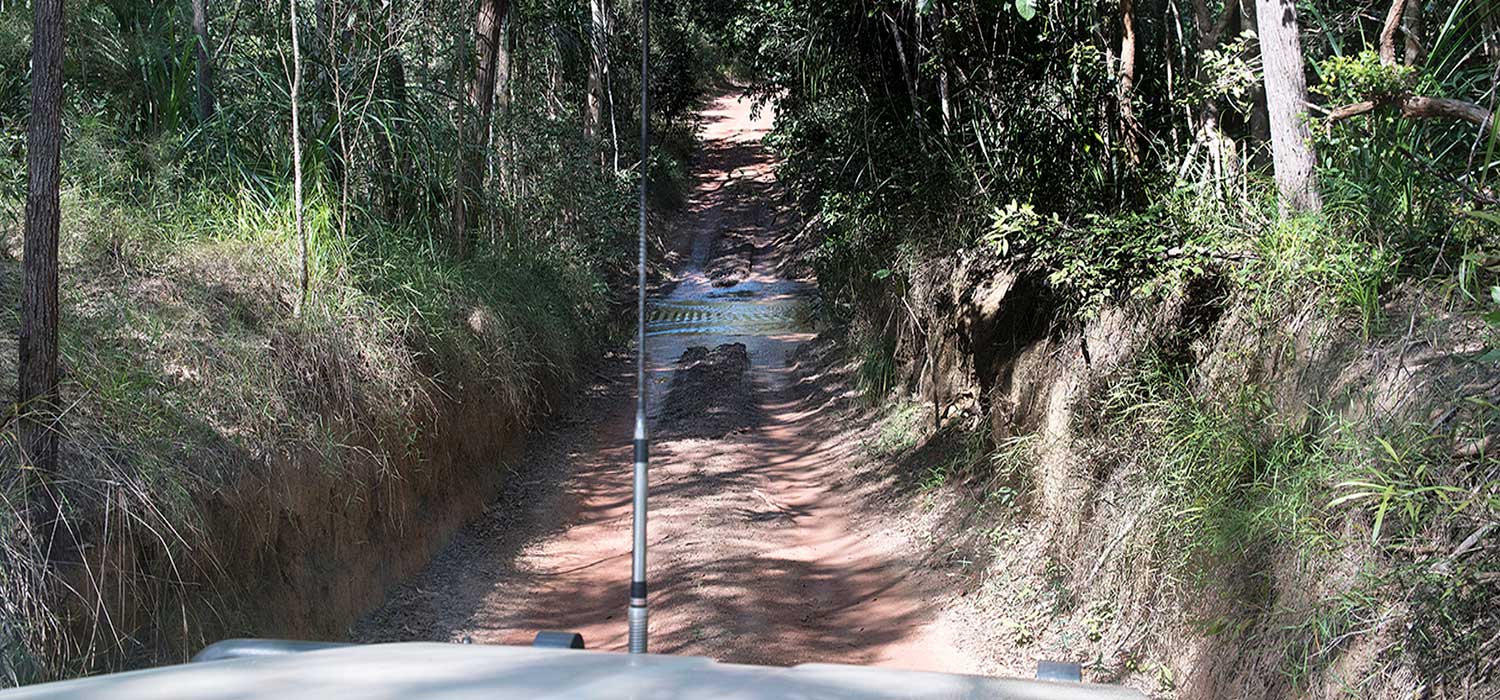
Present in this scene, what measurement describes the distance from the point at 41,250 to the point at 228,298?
Answer: 9.00 feet

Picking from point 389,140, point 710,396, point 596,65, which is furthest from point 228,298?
point 596,65

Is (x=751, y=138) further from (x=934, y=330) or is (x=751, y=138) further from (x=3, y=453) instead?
(x=3, y=453)

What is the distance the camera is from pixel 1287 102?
5613 mm

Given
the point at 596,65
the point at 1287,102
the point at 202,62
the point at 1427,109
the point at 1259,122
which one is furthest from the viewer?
the point at 596,65

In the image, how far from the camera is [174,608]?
524 centimetres

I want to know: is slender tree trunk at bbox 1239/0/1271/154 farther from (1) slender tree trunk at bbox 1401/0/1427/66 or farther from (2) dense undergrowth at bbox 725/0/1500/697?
(1) slender tree trunk at bbox 1401/0/1427/66

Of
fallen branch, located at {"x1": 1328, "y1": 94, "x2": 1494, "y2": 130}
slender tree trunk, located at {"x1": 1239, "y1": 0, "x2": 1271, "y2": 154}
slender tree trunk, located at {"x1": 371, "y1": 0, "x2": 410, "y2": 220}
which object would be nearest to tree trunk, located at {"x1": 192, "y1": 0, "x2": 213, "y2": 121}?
slender tree trunk, located at {"x1": 371, "y1": 0, "x2": 410, "y2": 220}

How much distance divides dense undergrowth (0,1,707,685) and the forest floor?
89cm

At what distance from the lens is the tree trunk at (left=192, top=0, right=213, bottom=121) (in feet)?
29.4

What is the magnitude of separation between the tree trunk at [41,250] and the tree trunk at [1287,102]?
503cm

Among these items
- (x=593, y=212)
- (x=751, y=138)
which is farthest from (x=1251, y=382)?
(x=751, y=138)

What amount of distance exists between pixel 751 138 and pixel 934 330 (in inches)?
1194

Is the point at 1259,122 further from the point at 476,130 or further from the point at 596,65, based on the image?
the point at 596,65

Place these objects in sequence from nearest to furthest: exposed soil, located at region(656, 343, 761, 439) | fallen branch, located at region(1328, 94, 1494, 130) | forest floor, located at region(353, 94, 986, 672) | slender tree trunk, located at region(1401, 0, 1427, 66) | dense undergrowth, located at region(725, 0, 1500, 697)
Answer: dense undergrowth, located at region(725, 0, 1500, 697)
fallen branch, located at region(1328, 94, 1494, 130)
slender tree trunk, located at region(1401, 0, 1427, 66)
forest floor, located at region(353, 94, 986, 672)
exposed soil, located at region(656, 343, 761, 439)
